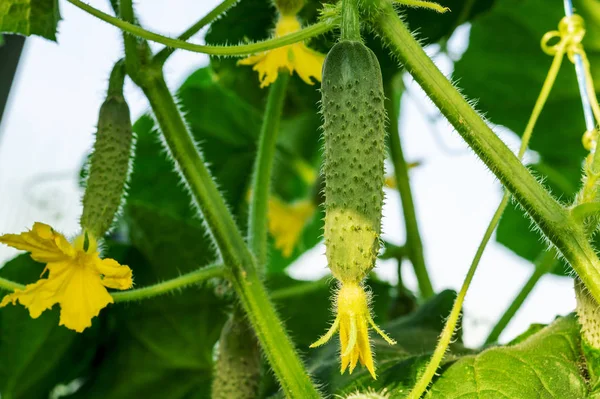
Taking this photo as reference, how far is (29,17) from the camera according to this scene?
832 millimetres

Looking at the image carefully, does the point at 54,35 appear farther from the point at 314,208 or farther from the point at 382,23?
the point at 314,208

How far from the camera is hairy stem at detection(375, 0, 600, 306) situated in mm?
630

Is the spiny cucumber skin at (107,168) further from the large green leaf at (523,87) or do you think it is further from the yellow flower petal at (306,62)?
the large green leaf at (523,87)

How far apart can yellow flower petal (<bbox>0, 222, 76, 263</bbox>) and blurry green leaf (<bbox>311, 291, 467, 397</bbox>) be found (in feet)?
1.01

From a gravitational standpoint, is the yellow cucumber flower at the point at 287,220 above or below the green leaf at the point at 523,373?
above

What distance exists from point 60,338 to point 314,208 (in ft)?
2.13

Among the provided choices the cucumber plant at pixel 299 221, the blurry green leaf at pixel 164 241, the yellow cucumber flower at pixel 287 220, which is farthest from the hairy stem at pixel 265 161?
the yellow cucumber flower at pixel 287 220

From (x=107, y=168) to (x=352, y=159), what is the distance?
282 millimetres

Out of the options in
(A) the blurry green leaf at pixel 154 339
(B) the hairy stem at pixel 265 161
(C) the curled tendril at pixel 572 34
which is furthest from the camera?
(A) the blurry green leaf at pixel 154 339

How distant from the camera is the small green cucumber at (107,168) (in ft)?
2.43

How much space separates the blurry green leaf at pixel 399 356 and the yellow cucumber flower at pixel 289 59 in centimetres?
32

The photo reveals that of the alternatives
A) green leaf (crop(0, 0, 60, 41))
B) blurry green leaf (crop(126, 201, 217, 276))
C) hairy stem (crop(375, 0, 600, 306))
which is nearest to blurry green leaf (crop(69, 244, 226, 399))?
blurry green leaf (crop(126, 201, 217, 276))

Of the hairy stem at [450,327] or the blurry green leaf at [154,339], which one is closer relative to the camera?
the hairy stem at [450,327]

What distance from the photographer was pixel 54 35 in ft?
2.78
